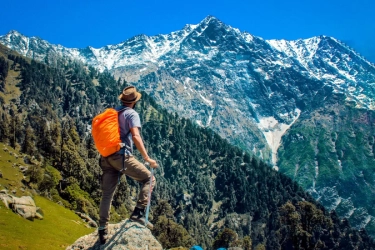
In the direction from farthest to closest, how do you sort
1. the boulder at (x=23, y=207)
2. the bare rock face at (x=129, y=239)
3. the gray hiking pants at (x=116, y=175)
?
the boulder at (x=23, y=207) < the bare rock face at (x=129, y=239) < the gray hiking pants at (x=116, y=175)

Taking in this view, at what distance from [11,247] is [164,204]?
296ft

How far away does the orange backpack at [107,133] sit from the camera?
42.3 ft

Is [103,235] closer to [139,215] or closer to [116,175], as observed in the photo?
[139,215]

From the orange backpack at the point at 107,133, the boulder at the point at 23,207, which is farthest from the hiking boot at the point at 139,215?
the boulder at the point at 23,207

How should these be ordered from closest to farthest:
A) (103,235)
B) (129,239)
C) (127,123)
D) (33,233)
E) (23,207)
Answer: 1. (127,123)
2. (129,239)
3. (103,235)
4. (33,233)
5. (23,207)

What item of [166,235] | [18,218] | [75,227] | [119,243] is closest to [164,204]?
[166,235]

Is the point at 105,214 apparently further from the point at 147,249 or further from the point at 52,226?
the point at 52,226

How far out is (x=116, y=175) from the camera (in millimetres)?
13742

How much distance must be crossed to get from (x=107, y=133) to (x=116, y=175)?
1911 millimetres

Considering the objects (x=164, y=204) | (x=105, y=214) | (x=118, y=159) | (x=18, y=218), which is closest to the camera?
(x=118, y=159)

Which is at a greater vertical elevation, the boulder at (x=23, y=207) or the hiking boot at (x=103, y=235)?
the hiking boot at (x=103, y=235)

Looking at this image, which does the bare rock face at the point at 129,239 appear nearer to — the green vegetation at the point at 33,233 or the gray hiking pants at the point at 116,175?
the gray hiking pants at the point at 116,175

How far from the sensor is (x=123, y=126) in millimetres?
13172

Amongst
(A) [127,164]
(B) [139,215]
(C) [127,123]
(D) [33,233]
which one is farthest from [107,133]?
(D) [33,233]
